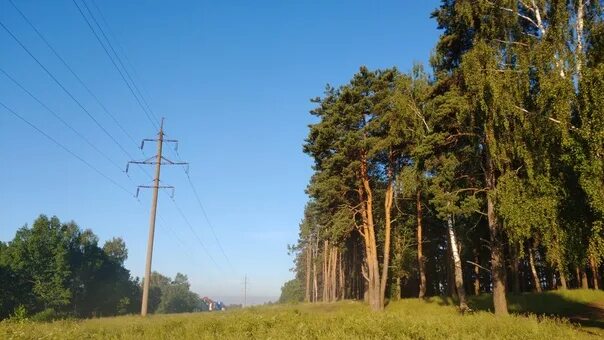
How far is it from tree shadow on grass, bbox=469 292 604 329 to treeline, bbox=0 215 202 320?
5548cm

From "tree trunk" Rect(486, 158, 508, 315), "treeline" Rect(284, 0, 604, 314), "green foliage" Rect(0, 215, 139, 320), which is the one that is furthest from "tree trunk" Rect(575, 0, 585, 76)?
"green foliage" Rect(0, 215, 139, 320)

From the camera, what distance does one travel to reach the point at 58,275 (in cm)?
7969

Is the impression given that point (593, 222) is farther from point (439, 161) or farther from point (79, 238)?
point (79, 238)

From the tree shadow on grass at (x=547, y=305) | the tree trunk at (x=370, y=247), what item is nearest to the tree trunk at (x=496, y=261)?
the tree shadow on grass at (x=547, y=305)

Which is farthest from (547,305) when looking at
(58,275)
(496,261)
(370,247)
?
(58,275)

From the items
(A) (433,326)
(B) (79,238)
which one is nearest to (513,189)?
(A) (433,326)

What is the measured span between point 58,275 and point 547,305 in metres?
77.7

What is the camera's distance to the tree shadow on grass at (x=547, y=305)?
28.0 m

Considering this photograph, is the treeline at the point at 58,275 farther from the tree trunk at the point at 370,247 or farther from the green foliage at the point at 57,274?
the tree trunk at the point at 370,247

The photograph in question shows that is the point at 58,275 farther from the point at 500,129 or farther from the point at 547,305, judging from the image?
the point at 500,129

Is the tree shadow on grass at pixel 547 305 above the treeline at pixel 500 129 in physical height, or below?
below

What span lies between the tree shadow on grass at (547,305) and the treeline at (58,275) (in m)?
55.5

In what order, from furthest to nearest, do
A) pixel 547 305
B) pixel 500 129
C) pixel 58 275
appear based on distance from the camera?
pixel 58 275 < pixel 547 305 < pixel 500 129

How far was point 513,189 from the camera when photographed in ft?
61.5
